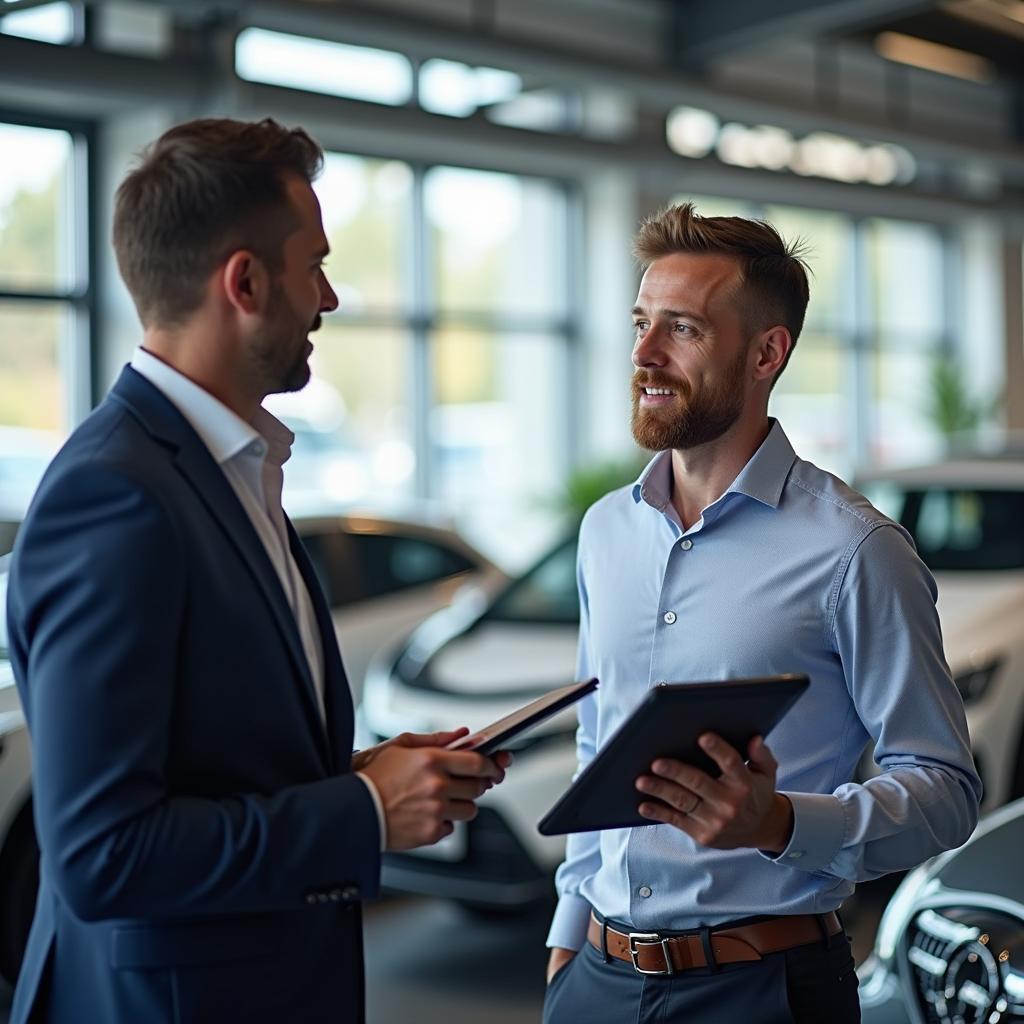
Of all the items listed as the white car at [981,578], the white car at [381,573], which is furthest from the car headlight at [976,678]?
the white car at [381,573]

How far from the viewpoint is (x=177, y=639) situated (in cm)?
142

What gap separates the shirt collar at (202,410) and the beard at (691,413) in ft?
2.21

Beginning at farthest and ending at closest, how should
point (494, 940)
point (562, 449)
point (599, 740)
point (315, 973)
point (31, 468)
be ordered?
point (562, 449), point (31, 468), point (494, 940), point (599, 740), point (315, 973)

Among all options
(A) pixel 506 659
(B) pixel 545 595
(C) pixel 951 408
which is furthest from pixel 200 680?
(C) pixel 951 408

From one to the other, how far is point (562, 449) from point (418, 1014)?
28.8 ft

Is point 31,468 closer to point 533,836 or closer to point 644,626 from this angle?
point 533,836

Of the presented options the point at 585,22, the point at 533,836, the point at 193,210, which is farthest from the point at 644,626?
the point at 585,22

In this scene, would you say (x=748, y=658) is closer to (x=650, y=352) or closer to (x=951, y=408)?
(x=650, y=352)

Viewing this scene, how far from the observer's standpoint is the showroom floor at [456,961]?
13.6 ft

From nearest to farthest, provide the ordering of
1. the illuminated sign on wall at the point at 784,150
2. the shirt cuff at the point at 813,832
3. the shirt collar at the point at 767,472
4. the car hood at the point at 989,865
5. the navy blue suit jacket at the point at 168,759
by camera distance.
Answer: the navy blue suit jacket at the point at 168,759 → the shirt cuff at the point at 813,832 → the shirt collar at the point at 767,472 → the car hood at the point at 989,865 → the illuminated sign on wall at the point at 784,150

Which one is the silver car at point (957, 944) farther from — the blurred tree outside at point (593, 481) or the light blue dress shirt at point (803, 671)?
the blurred tree outside at point (593, 481)

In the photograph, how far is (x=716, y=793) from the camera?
62.0 inches

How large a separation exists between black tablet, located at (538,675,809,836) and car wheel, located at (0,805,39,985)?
2.89 m

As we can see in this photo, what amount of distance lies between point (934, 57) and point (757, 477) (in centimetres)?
1268
